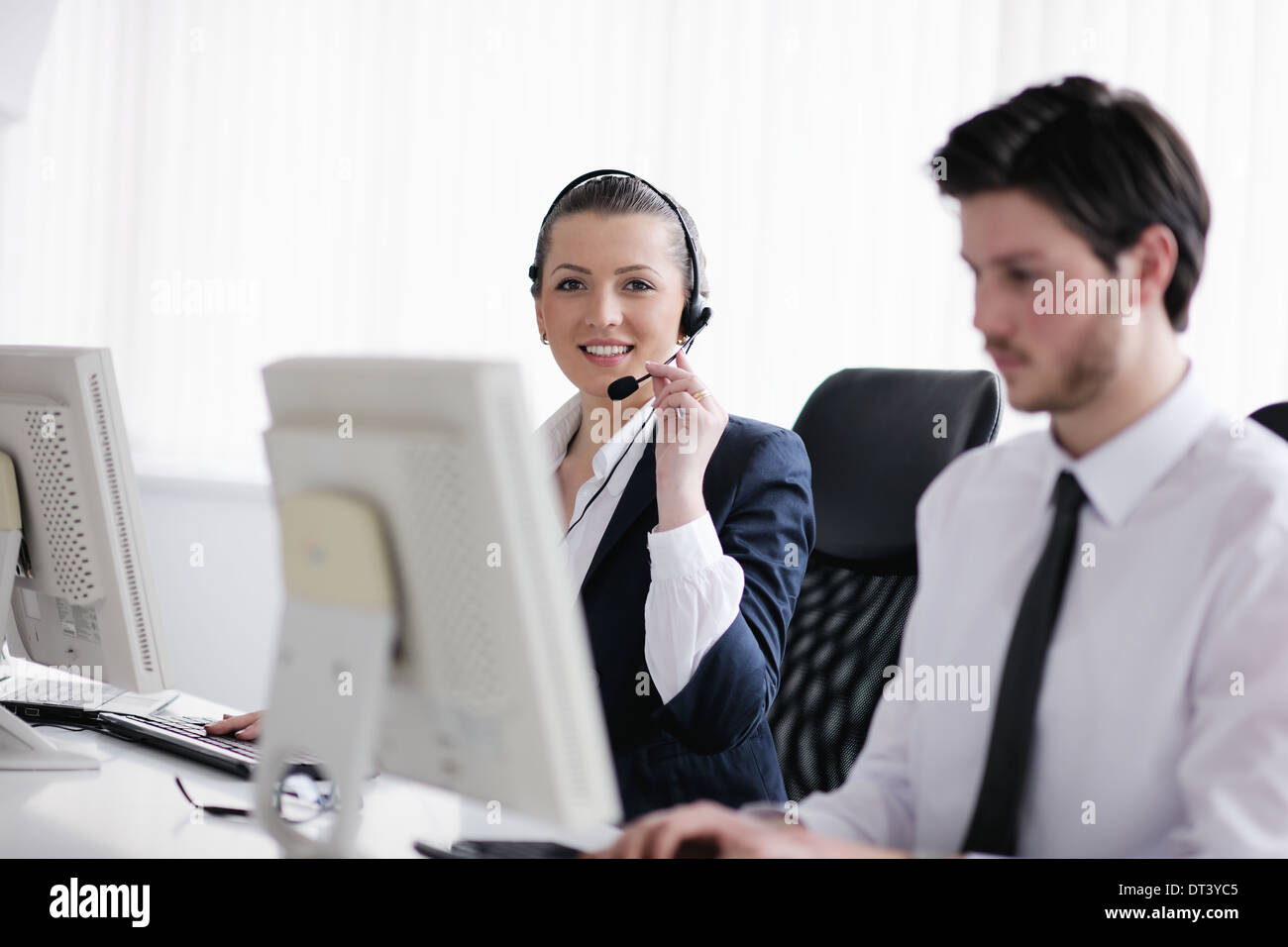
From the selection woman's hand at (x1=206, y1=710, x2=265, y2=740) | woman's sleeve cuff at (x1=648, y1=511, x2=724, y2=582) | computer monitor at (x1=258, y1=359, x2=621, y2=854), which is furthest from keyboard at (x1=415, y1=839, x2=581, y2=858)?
woman's hand at (x1=206, y1=710, x2=265, y2=740)

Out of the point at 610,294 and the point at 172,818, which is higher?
the point at 610,294

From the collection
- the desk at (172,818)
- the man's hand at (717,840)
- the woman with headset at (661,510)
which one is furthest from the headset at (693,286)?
the man's hand at (717,840)

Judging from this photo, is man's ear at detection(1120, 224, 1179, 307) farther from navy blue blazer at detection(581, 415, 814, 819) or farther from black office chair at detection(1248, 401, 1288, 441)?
navy blue blazer at detection(581, 415, 814, 819)

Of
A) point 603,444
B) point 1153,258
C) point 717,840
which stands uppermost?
point 1153,258

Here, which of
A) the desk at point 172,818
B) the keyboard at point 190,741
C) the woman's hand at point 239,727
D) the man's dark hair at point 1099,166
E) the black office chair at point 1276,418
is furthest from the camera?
the woman's hand at point 239,727

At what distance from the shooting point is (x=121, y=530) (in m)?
1.28

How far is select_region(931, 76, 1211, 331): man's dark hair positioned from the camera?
37.5 inches

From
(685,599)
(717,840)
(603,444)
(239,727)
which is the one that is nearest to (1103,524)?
(717,840)

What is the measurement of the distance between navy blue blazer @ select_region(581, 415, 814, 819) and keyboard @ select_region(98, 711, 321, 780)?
1.29 ft

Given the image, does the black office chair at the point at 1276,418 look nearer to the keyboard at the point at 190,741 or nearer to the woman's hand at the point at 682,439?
the woman's hand at the point at 682,439

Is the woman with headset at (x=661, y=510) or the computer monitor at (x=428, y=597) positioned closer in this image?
the computer monitor at (x=428, y=597)

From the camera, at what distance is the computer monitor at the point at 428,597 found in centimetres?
80

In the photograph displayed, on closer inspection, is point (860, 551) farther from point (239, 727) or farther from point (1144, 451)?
point (239, 727)

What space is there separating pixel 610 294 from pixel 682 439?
0.32 metres
